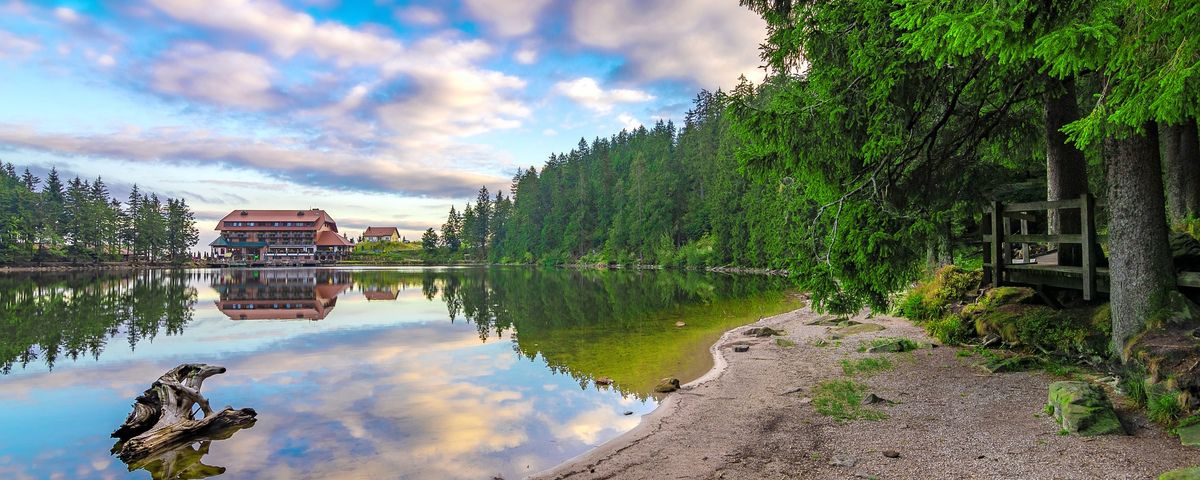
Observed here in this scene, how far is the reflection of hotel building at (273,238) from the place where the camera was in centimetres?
11156

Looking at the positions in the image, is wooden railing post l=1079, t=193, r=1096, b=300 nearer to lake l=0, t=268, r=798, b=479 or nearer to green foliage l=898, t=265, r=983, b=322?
green foliage l=898, t=265, r=983, b=322

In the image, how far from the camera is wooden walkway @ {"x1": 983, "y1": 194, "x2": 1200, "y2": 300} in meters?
9.45

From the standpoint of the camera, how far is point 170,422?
389 inches

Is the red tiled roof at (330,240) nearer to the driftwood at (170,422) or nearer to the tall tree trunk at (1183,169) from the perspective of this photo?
the driftwood at (170,422)

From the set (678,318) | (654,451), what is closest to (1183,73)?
(654,451)

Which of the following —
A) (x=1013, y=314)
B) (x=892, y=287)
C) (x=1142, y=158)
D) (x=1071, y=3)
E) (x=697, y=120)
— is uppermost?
(x=697, y=120)

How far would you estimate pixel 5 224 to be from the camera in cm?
7619

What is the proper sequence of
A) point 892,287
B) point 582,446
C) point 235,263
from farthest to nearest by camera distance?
1. point 235,263
2. point 892,287
3. point 582,446

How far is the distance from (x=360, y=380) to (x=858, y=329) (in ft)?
46.1

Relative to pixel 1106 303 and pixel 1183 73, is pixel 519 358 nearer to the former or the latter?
pixel 1106 303

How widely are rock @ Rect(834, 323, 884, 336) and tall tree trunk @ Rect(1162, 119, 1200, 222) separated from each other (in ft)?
23.8

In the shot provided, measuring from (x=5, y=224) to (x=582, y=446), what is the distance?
105m

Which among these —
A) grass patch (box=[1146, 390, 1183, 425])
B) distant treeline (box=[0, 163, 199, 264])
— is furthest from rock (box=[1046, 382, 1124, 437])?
distant treeline (box=[0, 163, 199, 264])

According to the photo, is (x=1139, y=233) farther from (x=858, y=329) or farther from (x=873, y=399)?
(x=858, y=329)
